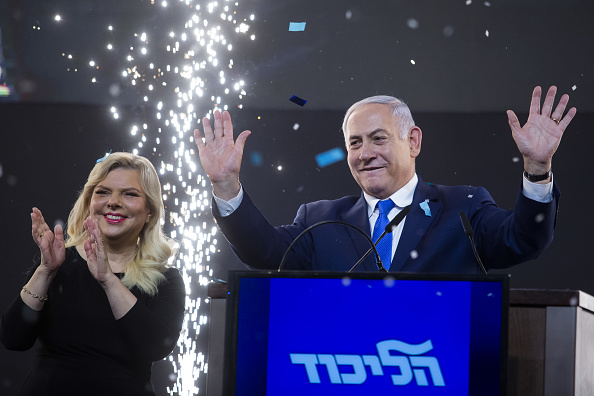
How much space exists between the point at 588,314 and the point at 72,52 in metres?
3.19

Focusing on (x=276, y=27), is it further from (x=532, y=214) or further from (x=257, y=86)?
(x=532, y=214)

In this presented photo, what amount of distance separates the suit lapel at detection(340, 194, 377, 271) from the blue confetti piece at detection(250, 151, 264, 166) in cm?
171

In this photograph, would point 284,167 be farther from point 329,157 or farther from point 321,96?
point 321,96

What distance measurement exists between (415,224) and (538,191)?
37 cm

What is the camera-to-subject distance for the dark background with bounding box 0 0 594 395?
3.76 metres

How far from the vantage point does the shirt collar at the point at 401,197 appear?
2.06 meters

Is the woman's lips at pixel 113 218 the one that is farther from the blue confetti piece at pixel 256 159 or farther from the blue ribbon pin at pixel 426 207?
the blue confetti piece at pixel 256 159

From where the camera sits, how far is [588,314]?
1317mm

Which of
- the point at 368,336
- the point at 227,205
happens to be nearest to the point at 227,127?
the point at 227,205

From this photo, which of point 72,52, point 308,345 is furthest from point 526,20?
point 308,345

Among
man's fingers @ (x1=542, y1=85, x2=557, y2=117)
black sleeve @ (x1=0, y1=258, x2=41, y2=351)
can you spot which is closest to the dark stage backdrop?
black sleeve @ (x1=0, y1=258, x2=41, y2=351)

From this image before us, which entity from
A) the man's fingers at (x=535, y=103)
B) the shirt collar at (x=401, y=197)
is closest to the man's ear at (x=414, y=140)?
the shirt collar at (x=401, y=197)

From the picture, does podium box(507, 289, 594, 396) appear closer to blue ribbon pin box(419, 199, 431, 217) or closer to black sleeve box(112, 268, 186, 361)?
blue ribbon pin box(419, 199, 431, 217)

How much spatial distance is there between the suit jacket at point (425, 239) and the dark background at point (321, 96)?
1.76m
